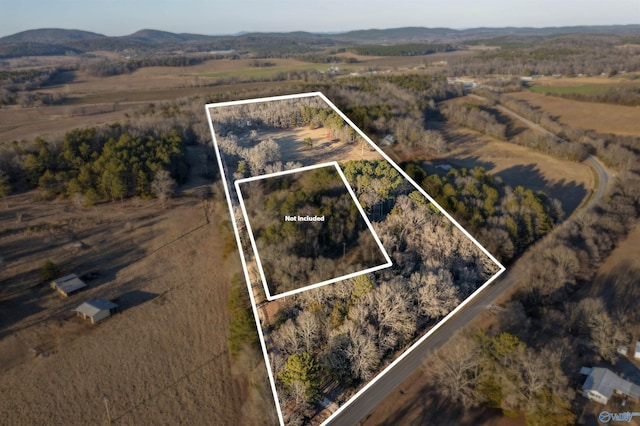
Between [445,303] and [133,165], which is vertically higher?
[445,303]

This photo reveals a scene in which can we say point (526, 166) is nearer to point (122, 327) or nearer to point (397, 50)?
point (122, 327)

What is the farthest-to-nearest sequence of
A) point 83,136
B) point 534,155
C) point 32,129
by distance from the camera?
1. point 32,129
2. point 534,155
3. point 83,136

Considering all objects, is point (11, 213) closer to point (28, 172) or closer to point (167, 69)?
point (28, 172)

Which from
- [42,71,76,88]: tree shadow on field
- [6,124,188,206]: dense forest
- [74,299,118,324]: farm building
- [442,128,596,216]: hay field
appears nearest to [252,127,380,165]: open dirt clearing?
[74,299,118,324]: farm building

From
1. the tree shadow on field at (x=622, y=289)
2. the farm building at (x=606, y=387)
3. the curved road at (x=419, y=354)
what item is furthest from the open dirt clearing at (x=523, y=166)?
the farm building at (x=606, y=387)

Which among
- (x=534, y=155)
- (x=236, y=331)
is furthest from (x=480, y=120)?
(x=236, y=331)

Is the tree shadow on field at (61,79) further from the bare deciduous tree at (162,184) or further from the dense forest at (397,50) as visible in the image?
the dense forest at (397,50)

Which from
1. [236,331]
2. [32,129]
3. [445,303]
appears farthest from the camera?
[32,129]
